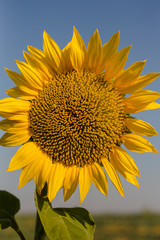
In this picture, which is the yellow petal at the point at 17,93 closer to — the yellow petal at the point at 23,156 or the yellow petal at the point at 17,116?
the yellow petal at the point at 17,116

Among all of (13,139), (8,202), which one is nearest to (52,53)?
(13,139)

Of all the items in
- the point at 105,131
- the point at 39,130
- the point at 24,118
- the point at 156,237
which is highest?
the point at 24,118

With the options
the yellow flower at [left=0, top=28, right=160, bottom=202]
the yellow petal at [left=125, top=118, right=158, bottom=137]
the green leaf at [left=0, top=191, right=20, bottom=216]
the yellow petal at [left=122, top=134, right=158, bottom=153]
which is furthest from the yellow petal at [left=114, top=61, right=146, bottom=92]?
the green leaf at [left=0, top=191, right=20, bottom=216]

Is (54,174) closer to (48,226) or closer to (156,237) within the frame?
(48,226)

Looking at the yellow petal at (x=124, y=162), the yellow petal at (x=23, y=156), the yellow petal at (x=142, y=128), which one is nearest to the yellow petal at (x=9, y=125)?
the yellow petal at (x=23, y=156)

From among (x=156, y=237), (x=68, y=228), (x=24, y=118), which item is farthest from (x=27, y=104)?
(x=156, y=237)

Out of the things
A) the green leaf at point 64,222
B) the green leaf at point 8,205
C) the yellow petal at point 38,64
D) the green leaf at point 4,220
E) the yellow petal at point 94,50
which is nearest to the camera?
the green leaf at point 64,222
